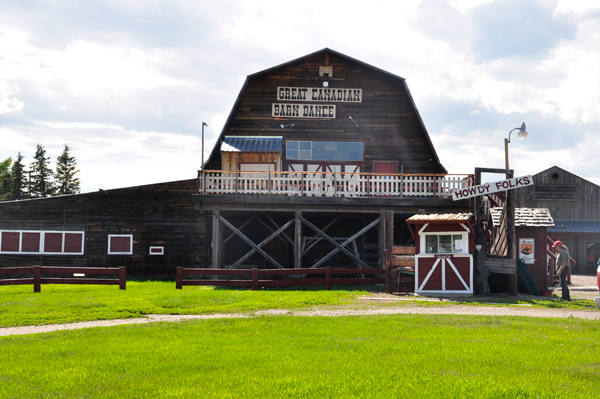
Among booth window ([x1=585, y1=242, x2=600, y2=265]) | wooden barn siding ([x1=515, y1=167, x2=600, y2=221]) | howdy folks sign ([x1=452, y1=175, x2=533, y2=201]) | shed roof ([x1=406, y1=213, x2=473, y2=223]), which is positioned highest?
wooden barn siding ([x1=515, y1=167, x2=600, y2=221])

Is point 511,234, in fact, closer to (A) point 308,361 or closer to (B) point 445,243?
(B) point 445,243

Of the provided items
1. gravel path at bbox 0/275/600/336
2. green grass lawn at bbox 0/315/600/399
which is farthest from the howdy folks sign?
green grass lawn at bbox 0/315/600/399

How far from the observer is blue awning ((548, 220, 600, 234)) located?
36.6 metres

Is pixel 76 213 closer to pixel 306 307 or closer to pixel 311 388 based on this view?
pixel 306 307

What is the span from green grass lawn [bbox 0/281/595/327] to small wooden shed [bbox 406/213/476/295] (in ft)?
3.81

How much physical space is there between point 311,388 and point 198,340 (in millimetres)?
3370

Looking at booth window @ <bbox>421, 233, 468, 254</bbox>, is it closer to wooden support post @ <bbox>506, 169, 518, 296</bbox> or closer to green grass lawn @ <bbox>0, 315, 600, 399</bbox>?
wooden support post @ <bbox>506, 169, 518, 296</bbox>

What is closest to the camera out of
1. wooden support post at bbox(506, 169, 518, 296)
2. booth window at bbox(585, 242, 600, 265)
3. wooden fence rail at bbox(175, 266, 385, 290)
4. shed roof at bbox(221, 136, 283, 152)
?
wooden support post at bbox(506, 169, 518, 296)

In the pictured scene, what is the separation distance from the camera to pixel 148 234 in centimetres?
2566

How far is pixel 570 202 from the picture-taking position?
39344 mm

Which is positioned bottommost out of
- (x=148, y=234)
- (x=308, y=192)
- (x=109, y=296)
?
(x=109, y=296)

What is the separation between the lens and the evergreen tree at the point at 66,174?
6359cm

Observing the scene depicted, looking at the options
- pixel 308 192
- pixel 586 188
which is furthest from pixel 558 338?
pixel 586 188

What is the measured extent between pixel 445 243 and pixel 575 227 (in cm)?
2446
